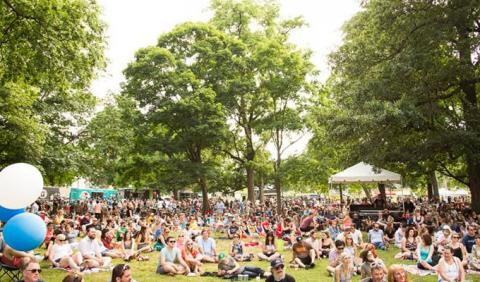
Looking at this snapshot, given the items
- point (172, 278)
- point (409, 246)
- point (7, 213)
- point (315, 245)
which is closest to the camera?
point (7, 213)

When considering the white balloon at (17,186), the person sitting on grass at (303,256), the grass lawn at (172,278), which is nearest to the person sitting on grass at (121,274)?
the white balloon at (17,186)

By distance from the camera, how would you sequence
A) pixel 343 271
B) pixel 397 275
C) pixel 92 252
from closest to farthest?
pixel 397 275
pixel 343 271
pixel 92 252

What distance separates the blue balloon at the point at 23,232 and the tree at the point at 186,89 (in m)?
18.6

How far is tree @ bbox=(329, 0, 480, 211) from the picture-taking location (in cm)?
1570

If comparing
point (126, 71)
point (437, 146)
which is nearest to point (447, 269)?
point (437, 146)

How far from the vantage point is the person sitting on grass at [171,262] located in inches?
Answer: 400

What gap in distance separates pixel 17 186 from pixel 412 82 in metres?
14.7

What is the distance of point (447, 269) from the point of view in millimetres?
8219

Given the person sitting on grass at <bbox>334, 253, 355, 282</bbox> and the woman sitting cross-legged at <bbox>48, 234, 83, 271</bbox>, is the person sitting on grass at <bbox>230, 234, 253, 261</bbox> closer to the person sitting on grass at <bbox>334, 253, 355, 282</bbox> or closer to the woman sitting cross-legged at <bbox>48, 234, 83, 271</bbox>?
the woman sitting cross-legged at <bbox>48, 234, 83, 271</bbox>

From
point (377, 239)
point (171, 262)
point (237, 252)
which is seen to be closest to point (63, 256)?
point (171, 262)

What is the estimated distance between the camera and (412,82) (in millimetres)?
16844

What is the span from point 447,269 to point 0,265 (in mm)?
8750

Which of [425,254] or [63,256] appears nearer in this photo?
[63,256]

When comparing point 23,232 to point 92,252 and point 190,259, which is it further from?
point 190,259
